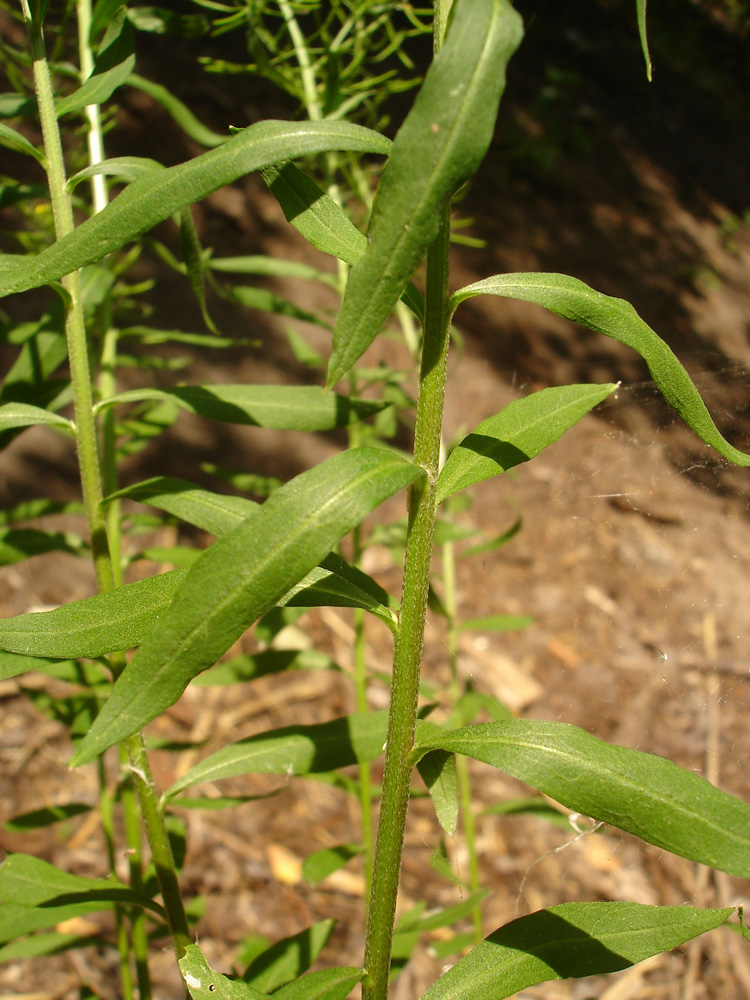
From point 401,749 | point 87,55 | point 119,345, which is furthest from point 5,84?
point 401,749

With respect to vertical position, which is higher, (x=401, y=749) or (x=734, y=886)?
(x=401, y=749)

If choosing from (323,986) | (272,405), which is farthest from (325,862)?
(272,405)

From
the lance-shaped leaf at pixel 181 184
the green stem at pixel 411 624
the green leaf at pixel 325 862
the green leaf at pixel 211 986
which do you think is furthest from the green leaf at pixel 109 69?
the green leaf at pixel 325 862

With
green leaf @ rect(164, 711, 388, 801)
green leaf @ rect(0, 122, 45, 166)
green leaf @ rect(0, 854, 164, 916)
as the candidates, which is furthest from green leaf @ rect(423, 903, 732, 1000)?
green leaf @ rect(0, 122, 45, 166)

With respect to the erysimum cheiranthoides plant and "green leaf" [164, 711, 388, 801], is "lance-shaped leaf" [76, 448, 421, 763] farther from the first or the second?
"green leaf" [164, 711, 388, 801]

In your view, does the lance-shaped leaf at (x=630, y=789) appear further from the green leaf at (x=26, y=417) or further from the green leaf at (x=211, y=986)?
the green leaf at (x=26, y=417)

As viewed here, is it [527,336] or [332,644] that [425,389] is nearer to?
[332,644]

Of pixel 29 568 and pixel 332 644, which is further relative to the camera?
pixel 332 644
